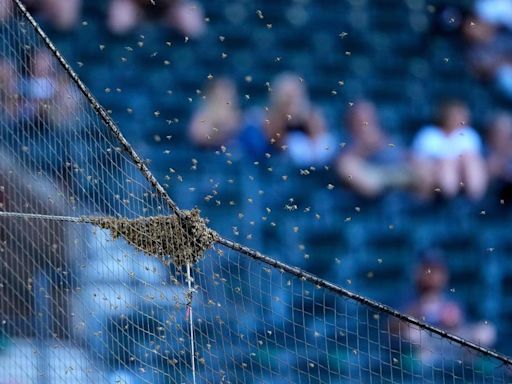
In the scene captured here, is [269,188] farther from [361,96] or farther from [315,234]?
[361,96]

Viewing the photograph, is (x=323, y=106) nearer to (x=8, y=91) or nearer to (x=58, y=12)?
(x=58, y=12)

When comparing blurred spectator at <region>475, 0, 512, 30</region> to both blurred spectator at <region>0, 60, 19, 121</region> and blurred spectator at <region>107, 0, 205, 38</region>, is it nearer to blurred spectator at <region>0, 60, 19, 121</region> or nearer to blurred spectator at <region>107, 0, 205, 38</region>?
blurred spectator at <region>107, 0, 205, 38</region>

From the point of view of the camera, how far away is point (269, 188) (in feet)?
12.0

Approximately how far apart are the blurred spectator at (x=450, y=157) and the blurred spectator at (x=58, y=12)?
1.42 metres

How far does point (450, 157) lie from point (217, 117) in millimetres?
962

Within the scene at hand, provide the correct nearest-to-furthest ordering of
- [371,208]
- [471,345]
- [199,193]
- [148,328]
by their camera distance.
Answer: [471,345] → [148,328] → [199,193] → [371,208]

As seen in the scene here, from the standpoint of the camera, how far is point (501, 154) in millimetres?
3965

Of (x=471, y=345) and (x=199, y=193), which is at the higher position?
(x=199, y=193)

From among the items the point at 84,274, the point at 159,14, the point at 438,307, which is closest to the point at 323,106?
the point at 159,14

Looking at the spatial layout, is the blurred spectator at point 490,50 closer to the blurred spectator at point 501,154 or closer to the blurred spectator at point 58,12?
the blurred spectator at point 501,154

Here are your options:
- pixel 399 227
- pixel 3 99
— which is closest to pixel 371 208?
pixel 399 227

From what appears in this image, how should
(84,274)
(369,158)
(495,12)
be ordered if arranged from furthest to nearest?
(495,12), (369,158), (84,274)

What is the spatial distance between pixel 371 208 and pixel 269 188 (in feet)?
1.40

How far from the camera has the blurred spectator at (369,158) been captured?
379 centimetres
